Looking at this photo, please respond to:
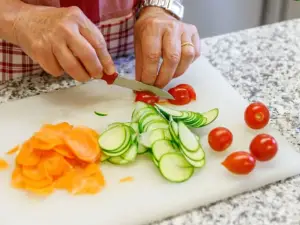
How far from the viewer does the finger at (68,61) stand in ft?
3.83

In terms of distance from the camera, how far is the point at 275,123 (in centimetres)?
124

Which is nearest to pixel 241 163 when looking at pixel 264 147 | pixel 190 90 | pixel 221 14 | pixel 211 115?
pixel 264 147

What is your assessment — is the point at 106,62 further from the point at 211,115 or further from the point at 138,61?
the point at 211,115

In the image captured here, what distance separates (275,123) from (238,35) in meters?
0.39

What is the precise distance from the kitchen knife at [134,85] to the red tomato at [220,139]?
0.19m

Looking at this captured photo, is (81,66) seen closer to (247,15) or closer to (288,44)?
(288,44)

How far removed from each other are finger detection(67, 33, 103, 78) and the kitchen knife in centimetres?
7

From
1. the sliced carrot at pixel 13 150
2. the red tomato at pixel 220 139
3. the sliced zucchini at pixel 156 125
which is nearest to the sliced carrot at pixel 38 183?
the sliced carrot at pixel 13 150

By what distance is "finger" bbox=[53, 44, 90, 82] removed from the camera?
45.9 inches

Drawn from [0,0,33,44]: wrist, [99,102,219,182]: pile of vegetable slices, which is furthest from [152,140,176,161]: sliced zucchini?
[0,0,33,44]: wrist

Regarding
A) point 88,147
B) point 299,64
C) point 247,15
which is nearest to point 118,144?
point 88,147

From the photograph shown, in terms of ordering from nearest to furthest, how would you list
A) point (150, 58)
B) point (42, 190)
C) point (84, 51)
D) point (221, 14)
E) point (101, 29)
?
point (42, 190) → point (84, 51) → point (150, 58) → point (101, 29) → point (221, 14)

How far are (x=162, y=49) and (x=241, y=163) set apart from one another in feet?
1.15

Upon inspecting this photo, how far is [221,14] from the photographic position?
2.22 metres
